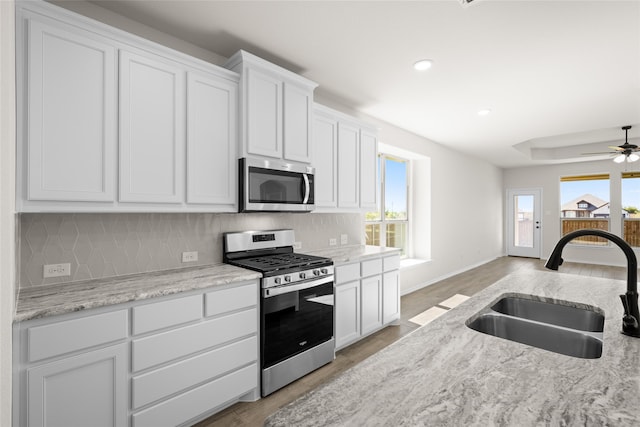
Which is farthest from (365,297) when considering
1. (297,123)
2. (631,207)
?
(631,207)

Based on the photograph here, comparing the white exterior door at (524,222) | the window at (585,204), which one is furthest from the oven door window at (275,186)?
the white exterior door at (524,222)

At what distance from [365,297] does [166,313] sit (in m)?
2.02

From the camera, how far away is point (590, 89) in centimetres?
329

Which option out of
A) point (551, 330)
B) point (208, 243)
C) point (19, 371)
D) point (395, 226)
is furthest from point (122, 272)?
point (395, 226)

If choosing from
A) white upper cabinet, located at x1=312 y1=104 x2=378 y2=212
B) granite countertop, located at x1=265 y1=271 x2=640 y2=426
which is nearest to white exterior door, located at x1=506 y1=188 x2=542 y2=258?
white upper cabinet, located at x1=312 y1=104 x2=378 y2=212

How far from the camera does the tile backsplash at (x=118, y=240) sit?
1.77m

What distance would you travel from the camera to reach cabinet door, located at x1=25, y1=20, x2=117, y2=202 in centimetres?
154

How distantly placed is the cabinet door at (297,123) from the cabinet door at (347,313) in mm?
1328

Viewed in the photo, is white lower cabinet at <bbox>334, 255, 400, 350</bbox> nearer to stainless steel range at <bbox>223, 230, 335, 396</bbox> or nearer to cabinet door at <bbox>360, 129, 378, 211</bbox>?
stainless steel range at <bbox>223, 230, 335, 396</bbox>

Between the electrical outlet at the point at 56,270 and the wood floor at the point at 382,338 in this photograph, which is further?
the wood floor at the point at 382,338

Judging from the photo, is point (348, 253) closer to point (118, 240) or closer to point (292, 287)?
point (292, 287)

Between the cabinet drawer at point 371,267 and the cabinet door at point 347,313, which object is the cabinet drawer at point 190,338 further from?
the cabinet drawer at point 371,267

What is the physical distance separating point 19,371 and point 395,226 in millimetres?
4892

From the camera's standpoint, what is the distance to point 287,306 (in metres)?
2.34
